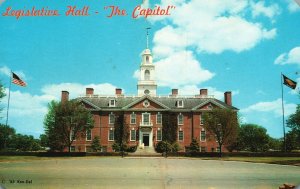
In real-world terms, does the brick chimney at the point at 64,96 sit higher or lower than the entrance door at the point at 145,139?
higher

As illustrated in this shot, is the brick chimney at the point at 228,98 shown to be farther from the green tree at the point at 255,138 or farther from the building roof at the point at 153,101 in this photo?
the green tree at the point at 255,138

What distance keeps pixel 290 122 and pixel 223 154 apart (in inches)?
376

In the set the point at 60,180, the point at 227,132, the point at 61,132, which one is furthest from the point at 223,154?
the point at 60,180

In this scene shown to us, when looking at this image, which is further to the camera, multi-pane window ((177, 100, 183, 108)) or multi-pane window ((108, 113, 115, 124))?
multi-pane window ((177, 100, 183, 108))

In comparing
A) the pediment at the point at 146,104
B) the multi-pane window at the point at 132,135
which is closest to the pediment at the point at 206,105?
the pediment at the point at 146,104

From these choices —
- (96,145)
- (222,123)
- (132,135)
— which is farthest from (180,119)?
(96,145)

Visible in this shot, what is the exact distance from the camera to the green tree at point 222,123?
30.4m

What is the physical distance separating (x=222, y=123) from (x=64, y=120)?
1399cm

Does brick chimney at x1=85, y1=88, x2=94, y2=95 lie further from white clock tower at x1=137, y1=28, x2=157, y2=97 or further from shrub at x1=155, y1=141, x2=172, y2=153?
shrub at x1=155, y1=141, x2=172, y2=153

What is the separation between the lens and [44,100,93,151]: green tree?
30158mm

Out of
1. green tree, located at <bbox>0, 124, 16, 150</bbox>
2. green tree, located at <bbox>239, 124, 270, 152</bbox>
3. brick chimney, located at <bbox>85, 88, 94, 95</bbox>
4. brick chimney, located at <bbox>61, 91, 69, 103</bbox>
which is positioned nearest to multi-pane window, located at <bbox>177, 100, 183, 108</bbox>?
brick chimney, located at <bbox>85, 88, 94, 95</bbox>

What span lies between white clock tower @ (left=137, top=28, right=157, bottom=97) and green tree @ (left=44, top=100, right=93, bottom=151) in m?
11.1

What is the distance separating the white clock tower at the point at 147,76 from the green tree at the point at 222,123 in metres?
10.7

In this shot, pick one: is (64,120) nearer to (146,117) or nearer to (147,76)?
Answer: (146,117)
